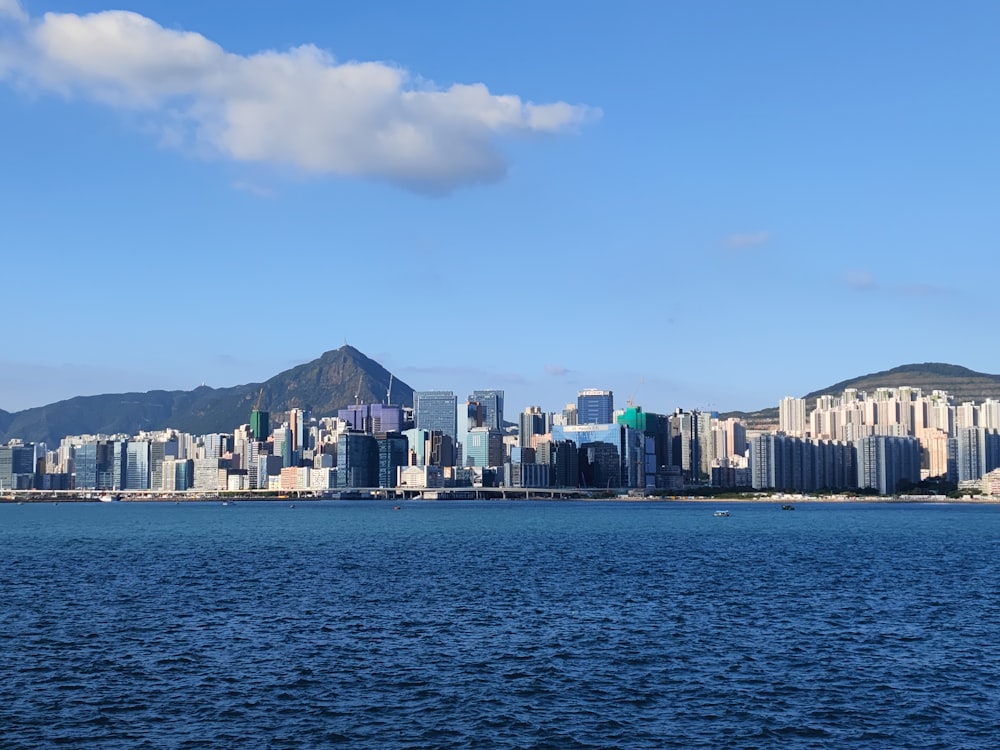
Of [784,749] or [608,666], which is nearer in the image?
[784,749]

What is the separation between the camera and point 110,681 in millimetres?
34531

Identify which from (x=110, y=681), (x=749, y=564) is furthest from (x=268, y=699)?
(x=749, y=564)

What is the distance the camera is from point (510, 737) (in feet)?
93.3

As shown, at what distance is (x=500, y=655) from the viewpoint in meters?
39.0

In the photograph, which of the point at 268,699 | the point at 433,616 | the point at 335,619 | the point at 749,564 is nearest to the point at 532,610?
the point at 433,616

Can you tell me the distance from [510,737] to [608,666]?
943 cm

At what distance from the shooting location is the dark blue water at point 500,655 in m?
29.2

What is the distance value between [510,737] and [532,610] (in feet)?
72.7

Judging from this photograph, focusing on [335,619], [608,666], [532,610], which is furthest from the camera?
[532,610]

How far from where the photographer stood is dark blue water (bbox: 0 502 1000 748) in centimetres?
2922

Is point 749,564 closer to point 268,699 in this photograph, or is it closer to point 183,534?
point 268,699

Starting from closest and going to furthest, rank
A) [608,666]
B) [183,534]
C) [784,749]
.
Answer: [784,749]
[608,666]
[183,534]

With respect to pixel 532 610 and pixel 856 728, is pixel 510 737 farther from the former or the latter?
pixel 532 610

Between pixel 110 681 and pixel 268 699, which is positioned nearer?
pixel 268 699
